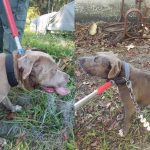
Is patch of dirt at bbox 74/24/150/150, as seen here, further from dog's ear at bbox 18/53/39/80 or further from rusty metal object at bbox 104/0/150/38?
dog's ear at bbox 18/53/39/80

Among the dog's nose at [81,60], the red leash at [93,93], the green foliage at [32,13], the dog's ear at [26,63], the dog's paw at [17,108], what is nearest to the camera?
the dog's ear at [26,63]

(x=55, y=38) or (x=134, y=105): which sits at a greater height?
(x=55, y=38)

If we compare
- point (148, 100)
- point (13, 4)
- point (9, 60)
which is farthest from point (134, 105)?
point (13, 4)

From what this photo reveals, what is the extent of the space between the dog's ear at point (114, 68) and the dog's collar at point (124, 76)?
43 mm

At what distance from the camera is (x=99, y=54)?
363 centimetres

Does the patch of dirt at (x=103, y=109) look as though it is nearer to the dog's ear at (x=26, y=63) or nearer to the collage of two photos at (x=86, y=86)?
the collage of two photos at (x=86, y=86)

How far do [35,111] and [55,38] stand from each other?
146cm

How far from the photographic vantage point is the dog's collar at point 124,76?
11.3ft

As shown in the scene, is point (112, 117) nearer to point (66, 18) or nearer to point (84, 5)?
point (84, 5)

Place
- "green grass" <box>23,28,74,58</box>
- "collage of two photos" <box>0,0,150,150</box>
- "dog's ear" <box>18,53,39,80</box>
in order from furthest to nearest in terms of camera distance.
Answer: "green grass" <box>23,28,74,58</box>, "collage of two photos" <box>0,0,150,150</box>, "dog's ear" <box>18,53,39,80</box>

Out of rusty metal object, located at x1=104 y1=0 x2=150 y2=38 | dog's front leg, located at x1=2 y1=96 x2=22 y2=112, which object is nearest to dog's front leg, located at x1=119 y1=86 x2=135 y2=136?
rusty metal object, located at x1=104 y1=0 x2=150 y2=38

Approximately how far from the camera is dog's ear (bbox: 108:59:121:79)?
3.42m

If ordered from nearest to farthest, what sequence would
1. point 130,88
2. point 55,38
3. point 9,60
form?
point 9,60
point 130,88
point 55,38

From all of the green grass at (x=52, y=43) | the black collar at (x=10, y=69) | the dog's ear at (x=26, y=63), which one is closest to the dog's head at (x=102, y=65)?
the dog's ear at (x=26, y=63)
